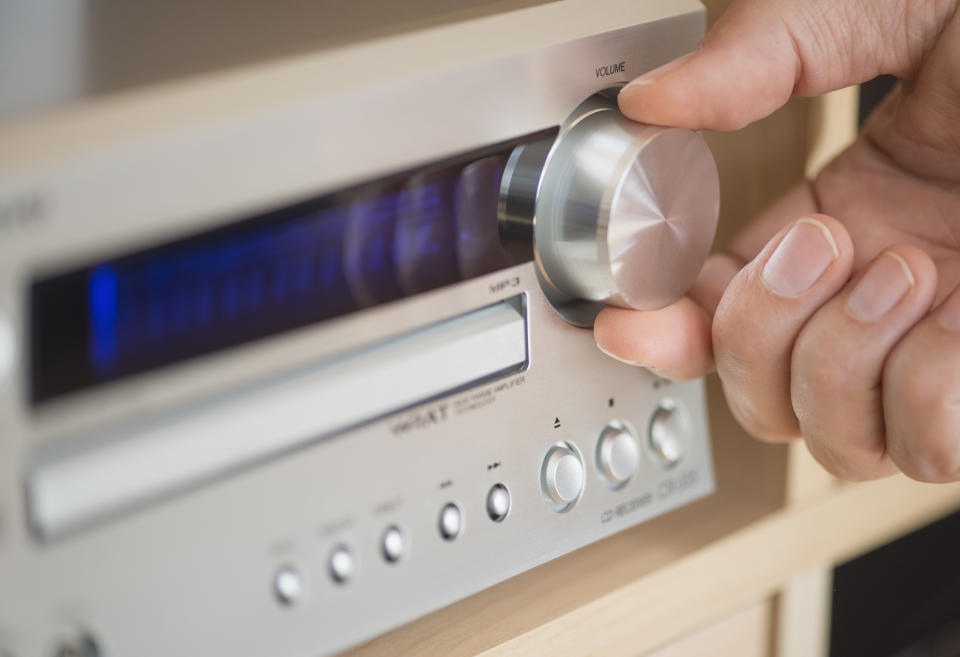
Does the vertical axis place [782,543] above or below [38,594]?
below

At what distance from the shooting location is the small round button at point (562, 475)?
1.43ft

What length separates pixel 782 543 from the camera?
1.93 feet

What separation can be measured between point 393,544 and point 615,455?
0.39 ft

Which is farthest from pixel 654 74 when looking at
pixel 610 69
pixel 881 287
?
pixel 881 287

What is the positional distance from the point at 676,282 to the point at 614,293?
0.11ft

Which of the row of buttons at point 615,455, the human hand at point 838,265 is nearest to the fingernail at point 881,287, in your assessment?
the human hand at point 838,265

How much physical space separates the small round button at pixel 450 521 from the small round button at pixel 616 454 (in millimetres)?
81

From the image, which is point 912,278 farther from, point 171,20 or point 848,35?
point 171,20

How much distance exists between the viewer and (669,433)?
1.61ft

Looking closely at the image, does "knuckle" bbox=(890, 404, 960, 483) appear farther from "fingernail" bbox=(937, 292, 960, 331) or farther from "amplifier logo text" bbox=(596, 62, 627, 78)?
"amplifier logo text" bbox=(596, 62, 627, 78)

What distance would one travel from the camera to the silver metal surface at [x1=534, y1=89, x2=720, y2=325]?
40 cm

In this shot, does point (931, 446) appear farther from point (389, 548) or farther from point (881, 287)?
point (389, 548)

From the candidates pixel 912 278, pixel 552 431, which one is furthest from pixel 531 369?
pixel 912 278

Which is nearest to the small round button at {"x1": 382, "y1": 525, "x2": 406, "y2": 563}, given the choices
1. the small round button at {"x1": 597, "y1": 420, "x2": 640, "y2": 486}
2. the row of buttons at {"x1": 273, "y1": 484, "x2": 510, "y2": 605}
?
the row of buttons at {"x1": 273, "y1": 484, "x2": 510, "y2": 605}
